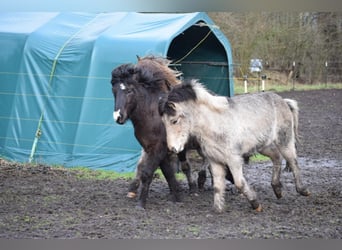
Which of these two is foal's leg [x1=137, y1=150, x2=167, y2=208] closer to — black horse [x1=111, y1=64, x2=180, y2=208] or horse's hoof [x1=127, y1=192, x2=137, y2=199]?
black horse [x1=111, y1=64, x2=180, y2=208]

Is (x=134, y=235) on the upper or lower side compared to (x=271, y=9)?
lower

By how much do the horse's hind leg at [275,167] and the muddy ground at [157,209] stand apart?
0.42 ft

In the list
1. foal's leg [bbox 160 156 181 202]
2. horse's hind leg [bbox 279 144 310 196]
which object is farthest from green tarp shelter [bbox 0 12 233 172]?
horse's hind leg [bbox 279 144 310 196]

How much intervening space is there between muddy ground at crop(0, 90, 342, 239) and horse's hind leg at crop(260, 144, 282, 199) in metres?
0.13

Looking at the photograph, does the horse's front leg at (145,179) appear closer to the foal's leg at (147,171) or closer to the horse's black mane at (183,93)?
the foal's leg at (147,171)

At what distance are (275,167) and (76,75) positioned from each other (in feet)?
14.0

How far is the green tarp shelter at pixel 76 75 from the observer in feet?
27.8

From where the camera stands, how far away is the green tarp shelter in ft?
27.8

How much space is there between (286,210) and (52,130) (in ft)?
15.9

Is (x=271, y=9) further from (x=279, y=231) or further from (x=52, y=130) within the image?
(x=52, y=130)

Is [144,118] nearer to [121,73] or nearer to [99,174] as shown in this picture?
[121,73]

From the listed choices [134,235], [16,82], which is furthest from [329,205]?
[16,82]

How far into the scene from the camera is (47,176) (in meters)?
7.75

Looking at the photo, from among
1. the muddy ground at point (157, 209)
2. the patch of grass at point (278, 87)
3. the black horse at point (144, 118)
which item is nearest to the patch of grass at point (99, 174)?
the muddy ground at point (157, 209)
